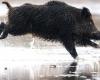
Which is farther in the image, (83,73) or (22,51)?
(22,51)

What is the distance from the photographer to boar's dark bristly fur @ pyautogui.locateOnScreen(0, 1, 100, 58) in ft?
34.9

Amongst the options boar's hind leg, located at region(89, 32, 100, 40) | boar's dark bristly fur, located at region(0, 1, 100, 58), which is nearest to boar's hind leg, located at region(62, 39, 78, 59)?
boar's dark bristly fur, located at region(0, 1, 100, 58)

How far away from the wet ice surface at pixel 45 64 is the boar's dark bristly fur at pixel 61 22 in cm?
38

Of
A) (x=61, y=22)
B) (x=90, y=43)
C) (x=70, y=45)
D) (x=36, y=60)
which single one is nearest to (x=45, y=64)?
(x=36, y=60)

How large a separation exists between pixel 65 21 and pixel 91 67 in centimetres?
188

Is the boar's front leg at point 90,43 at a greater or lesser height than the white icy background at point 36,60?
greater

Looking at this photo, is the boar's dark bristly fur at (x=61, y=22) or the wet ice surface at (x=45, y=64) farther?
the boar's dark bristly fur at (x=61, y=22)

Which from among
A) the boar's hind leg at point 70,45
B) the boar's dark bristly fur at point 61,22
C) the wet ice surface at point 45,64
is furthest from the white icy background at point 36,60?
the boar's dark bristly fur at point 61,22

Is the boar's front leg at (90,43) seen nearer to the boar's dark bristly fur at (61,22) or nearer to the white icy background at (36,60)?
the boar's dark bristly fur at (61,22)

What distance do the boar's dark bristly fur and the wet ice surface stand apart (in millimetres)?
375

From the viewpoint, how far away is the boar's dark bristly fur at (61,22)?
10625 millimetres

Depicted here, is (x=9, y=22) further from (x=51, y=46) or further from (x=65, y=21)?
(x=51, y=46)

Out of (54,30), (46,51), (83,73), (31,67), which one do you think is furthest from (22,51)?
(83,73)

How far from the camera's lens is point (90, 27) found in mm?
10773
